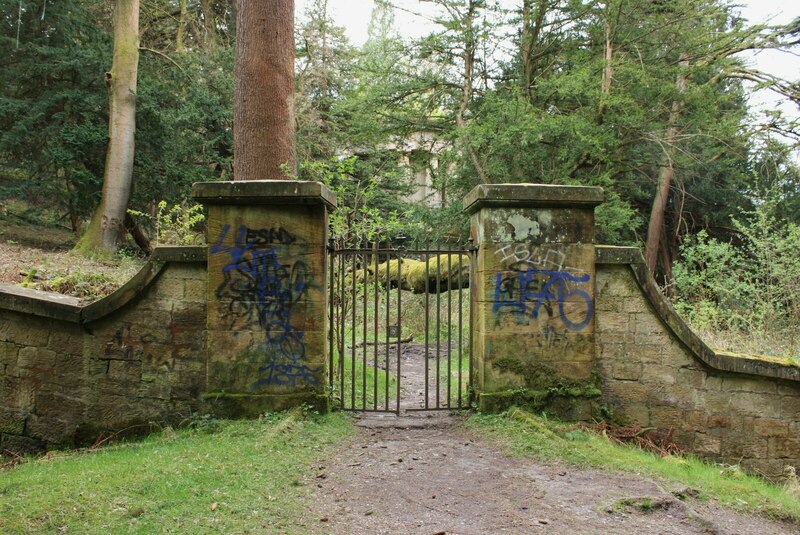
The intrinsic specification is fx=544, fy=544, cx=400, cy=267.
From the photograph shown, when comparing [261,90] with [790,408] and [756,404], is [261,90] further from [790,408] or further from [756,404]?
[790,408]

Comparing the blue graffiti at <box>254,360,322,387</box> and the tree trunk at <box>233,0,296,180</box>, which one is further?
the tree trunk at <box>233,0,296,180</box>

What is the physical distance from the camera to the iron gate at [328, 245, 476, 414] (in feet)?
18.2

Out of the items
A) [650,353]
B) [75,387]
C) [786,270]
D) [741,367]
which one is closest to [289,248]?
[75,387]

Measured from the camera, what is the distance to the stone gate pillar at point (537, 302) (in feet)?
17.6

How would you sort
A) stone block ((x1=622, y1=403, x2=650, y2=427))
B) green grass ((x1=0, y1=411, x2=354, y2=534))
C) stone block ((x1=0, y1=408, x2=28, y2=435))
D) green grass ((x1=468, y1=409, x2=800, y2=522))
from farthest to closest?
stone block ((x1=0, y1=408, x2=28, y2=435))
stone block ((x1=622, y1=403, x2=650, y2=427))
green grass ((x1=468, y1=409, x2=800, y2=522))
green grass ((x1=0, y1=411, x2=354, y2=534))

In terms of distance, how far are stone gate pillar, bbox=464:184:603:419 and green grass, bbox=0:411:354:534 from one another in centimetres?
175

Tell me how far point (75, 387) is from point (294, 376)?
228 cm

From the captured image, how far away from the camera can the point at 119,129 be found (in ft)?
46.4

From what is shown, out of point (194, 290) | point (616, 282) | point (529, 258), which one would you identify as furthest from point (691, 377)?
point (194, 290)

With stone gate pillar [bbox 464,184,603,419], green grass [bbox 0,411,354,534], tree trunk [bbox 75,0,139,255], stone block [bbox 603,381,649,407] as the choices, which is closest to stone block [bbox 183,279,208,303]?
green grass [bbox 0,411,354,534]

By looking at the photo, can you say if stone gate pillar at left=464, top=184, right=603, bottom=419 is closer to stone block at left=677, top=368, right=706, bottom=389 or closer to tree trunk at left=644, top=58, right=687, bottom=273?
stone block at left=677, top=368, right=706, bottom=389

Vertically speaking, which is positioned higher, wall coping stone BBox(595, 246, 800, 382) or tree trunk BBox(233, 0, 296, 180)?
tree trunk BBox(233, 0, 296, 180)

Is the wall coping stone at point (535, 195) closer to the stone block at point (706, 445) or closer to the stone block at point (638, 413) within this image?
the stone block at point (638, 413)

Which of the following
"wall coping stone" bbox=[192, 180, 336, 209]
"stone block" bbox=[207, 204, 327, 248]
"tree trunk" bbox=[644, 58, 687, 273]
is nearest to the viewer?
"wall coping stone" bbox=[192, 180, 336, 209]
